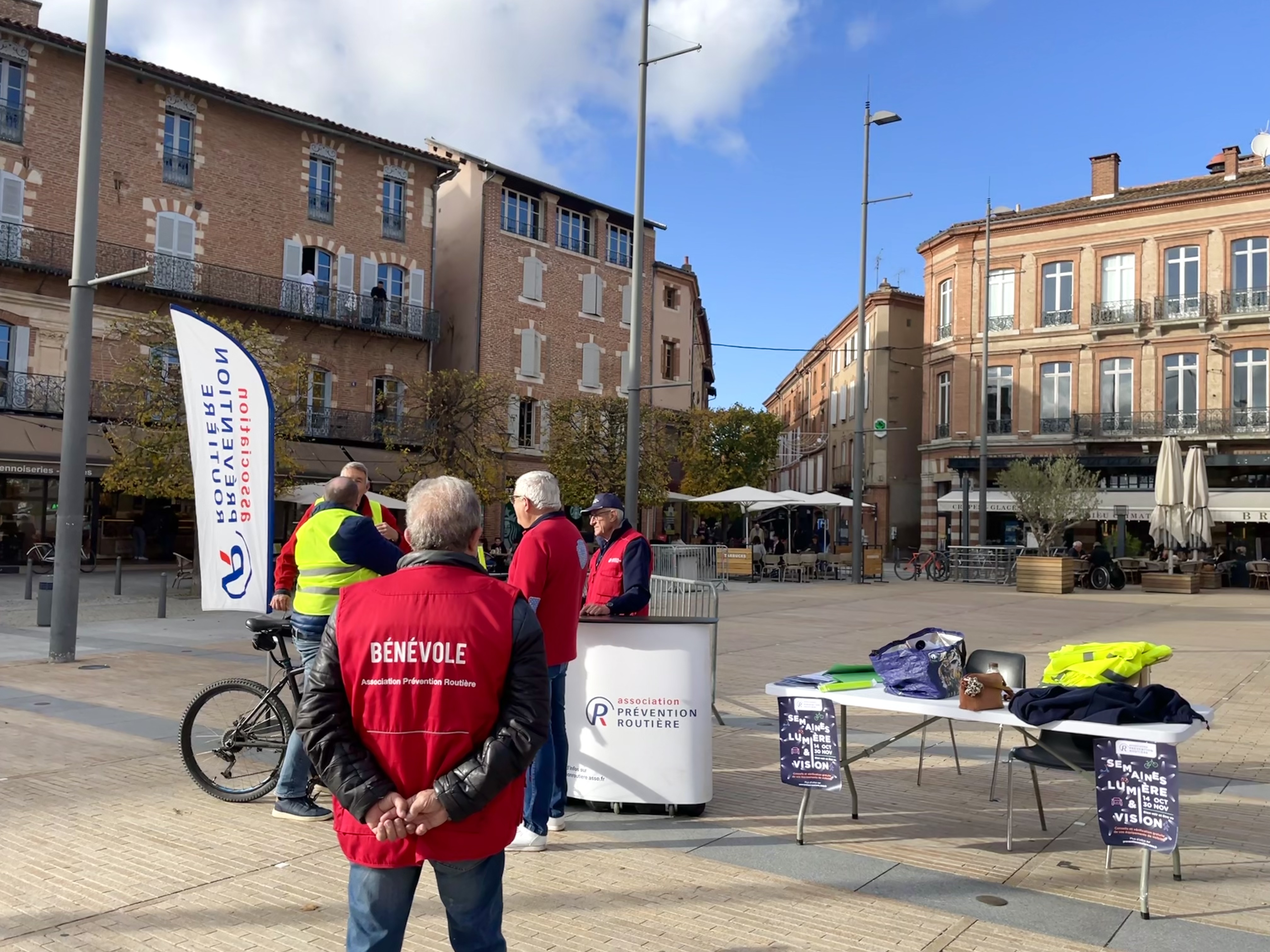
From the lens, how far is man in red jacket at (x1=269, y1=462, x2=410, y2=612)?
585cm

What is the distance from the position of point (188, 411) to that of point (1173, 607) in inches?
778

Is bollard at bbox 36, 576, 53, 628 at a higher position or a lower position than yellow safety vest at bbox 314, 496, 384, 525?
lower

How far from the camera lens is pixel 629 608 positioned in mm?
6051

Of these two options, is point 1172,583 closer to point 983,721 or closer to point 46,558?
point 983,721

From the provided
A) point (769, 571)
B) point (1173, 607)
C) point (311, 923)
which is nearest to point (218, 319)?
point (769, 571)

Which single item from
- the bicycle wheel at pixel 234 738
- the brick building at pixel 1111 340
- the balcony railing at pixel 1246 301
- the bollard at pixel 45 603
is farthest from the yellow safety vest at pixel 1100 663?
the balcony railing at pixel 1246 301

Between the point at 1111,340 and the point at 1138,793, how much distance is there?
126 feet

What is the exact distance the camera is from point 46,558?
23406mm

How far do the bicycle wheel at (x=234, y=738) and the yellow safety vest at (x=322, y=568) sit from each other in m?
0.74

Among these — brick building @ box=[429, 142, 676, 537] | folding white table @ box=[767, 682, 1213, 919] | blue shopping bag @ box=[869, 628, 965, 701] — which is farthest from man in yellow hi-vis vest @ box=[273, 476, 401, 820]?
brick building @ box=[429, 142, 676, 537]

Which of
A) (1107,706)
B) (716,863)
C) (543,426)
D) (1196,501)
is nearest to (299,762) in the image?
(716,863)

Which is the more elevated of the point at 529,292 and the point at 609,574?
the point at 529,292

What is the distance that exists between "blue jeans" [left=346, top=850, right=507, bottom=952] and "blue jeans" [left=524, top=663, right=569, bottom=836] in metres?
2.12

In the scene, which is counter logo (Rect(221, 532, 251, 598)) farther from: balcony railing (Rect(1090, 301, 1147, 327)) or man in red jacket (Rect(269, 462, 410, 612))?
balcony railing (Rect(1090, 301, 1147, 327))
